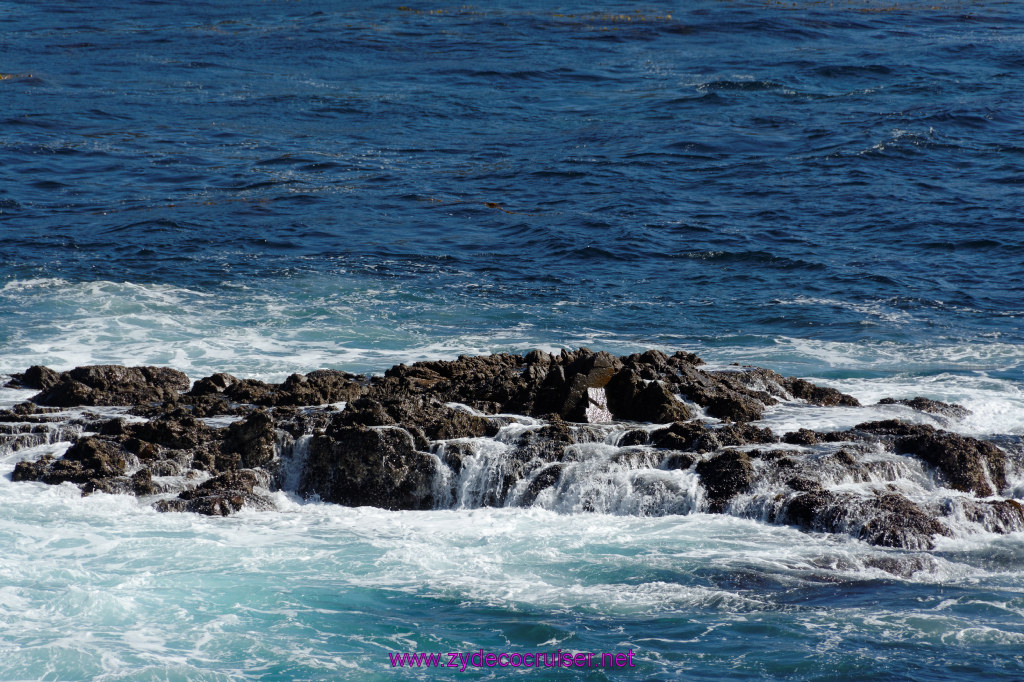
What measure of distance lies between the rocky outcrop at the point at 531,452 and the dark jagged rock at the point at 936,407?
0.04 meters

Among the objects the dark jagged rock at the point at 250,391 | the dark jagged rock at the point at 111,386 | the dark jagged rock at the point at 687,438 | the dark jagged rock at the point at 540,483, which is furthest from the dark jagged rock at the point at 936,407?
the dark jagged rock at the point at 111,386

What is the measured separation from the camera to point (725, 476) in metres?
11.6

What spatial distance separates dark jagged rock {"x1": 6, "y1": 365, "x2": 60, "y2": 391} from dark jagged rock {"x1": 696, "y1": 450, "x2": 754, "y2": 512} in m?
8.29

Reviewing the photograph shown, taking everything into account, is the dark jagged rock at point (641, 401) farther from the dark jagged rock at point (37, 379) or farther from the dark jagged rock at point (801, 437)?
the dark jagged rock at point (37, 379)

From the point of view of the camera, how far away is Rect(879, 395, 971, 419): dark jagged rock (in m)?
13.6

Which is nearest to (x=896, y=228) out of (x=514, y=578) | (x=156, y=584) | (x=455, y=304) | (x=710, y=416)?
(x=455, y=304)

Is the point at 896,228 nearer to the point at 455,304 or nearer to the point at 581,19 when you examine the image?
the point at 455,304

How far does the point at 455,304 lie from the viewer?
1930cm

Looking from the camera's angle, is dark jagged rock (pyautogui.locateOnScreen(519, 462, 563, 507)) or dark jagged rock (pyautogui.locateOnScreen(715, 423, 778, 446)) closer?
dark jagged rock (pyautogui.locateOnScreen(519, 462, 563, 507))

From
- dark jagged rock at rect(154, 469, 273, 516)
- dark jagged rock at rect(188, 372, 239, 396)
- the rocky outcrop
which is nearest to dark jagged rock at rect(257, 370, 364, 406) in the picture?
the rocky outcrop

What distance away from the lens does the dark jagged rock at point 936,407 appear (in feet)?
44.8

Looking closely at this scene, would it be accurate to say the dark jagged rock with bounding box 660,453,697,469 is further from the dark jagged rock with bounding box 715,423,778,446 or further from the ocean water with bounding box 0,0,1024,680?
the ocean water with bounding box 0,0,1024,680

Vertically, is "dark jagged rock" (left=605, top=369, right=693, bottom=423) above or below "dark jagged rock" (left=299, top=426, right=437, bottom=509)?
above

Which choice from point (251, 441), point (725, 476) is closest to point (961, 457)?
point (725, 476)
